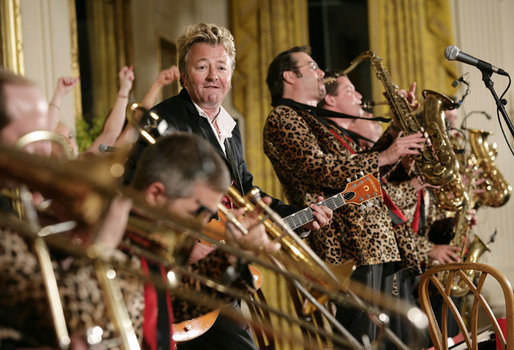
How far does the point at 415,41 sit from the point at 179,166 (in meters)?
4.60

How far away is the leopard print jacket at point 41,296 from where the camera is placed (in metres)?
1.17

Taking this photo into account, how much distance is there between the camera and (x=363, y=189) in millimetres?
2623

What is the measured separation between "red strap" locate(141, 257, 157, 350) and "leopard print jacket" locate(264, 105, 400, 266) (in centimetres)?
144

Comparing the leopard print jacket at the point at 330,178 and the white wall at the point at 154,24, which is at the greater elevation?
the white wall at the point at 154,24

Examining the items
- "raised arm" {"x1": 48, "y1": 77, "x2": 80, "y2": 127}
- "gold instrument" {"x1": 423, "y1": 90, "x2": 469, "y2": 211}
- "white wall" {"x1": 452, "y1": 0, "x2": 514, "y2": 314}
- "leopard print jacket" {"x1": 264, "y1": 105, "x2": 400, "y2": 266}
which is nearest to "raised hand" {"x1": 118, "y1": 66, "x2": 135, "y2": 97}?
"raised arm" {"x1": 48, "y1": 77, "x2": 80, "y2": 127}

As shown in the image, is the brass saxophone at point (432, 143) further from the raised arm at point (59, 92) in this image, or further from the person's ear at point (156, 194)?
the person's ear at point (156, 194)

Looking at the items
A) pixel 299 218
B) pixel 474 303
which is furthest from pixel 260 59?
pixel 474 303

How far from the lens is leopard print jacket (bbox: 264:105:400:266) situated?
8.95 ft

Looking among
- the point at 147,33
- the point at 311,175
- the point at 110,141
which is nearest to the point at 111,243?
the point at 311,175

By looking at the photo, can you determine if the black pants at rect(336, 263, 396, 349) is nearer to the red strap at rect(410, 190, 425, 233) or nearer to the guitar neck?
the guitar neck

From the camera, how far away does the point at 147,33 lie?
5211 mm

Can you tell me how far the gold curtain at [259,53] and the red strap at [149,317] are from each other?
4.42 m

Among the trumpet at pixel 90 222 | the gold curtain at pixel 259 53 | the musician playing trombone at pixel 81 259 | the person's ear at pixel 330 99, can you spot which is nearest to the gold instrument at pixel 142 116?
the musician playing trombone at pixel 81 259

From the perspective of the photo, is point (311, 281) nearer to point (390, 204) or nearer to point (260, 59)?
point (390, 204)
